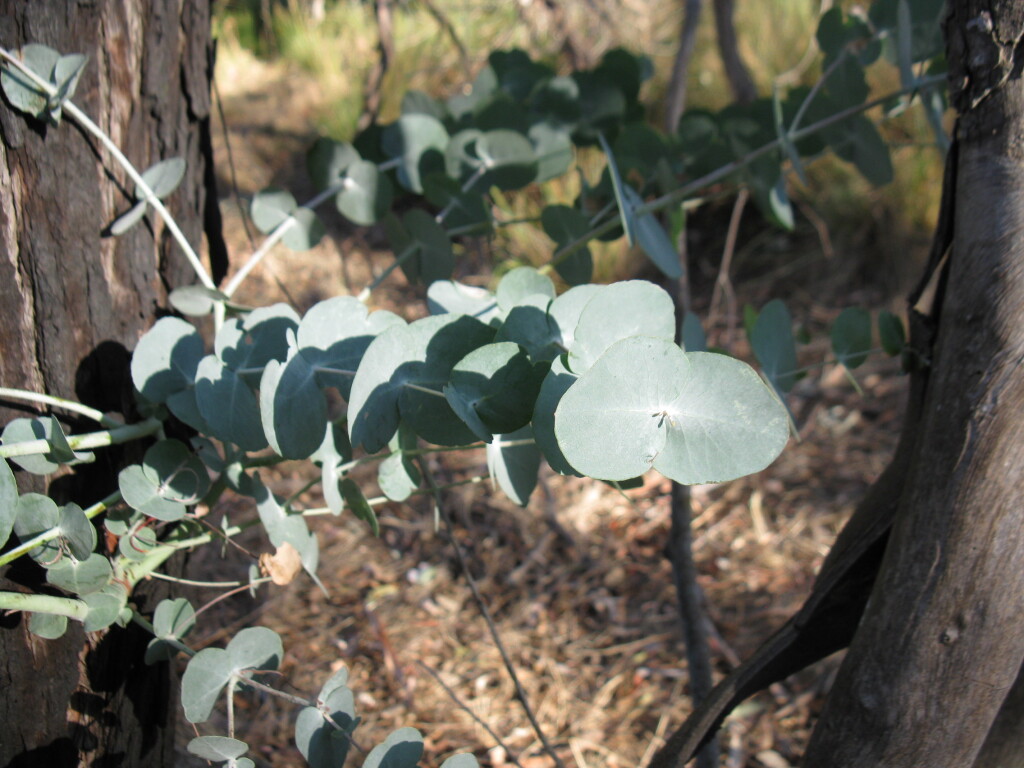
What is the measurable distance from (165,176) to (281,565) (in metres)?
0.35

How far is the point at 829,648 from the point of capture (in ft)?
2.20

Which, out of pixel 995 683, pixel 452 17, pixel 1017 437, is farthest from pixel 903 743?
pixel 452 17

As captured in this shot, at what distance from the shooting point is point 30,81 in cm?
55

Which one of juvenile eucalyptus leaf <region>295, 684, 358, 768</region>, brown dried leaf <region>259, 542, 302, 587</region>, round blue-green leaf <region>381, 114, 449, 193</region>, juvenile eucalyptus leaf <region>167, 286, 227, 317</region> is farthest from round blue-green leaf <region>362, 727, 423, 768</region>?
round blue-green leaf <region>381, 114, 449, 193</region>

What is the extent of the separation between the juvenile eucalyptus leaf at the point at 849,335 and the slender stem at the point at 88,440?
647 millimetres

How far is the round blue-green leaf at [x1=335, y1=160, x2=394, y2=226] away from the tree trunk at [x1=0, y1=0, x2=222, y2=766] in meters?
0.17

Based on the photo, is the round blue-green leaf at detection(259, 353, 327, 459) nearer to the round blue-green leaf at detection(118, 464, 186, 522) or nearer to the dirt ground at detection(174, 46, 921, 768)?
the round blue-green leaf at detection(118, 464, 186, 522)

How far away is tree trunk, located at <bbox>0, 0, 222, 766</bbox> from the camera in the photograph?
0.58 meters

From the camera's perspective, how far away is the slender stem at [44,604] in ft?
1.61

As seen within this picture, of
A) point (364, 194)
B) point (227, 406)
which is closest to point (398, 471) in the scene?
point (227, 406)

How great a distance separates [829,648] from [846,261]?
7.23 feet

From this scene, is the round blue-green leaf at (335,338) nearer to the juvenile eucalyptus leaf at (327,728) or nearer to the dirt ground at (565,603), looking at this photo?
the juvenile eucalyptus leaf at (327,728)

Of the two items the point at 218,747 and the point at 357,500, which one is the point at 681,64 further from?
the point at 218,747

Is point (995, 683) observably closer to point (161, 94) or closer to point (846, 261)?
point (161, 94)
